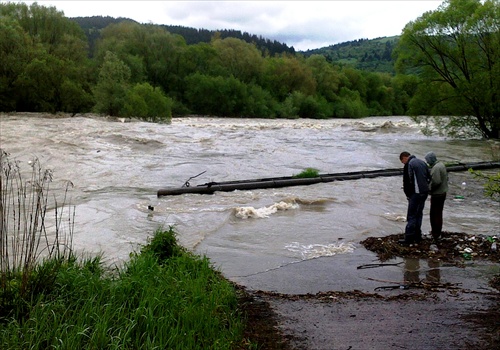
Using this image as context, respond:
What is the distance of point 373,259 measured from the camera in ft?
29.8

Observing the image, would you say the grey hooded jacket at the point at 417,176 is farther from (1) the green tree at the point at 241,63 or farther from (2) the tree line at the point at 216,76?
(1) the green tree at the point at 241,63

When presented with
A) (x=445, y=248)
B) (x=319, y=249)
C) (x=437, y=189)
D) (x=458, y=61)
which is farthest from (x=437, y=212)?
(x=458, y=61)

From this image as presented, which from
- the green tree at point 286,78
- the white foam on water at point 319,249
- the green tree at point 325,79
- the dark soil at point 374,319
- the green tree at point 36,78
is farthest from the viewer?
the green tree at point 325,79

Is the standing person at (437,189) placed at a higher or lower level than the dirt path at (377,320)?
higher

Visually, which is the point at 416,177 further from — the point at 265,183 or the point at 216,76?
the point at 216,76

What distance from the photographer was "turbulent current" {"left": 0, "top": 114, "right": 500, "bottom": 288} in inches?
414

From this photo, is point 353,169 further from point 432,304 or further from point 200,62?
point 200,62

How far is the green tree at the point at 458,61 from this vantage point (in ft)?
107

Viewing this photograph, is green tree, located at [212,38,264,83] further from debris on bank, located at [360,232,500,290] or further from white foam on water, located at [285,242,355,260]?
debris on bank, located at [360,232,500,290]

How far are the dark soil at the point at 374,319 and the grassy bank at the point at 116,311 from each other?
457mm

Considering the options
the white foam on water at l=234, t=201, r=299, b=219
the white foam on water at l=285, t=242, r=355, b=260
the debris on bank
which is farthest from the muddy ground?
the white foam on water at l=234, t=201, r=299, b=219

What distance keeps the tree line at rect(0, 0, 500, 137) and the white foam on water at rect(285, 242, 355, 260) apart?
27185mm

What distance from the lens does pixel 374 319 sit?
5.89 m

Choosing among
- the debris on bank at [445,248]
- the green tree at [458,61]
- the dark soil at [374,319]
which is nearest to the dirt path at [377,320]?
the dark soil at [374,319]
